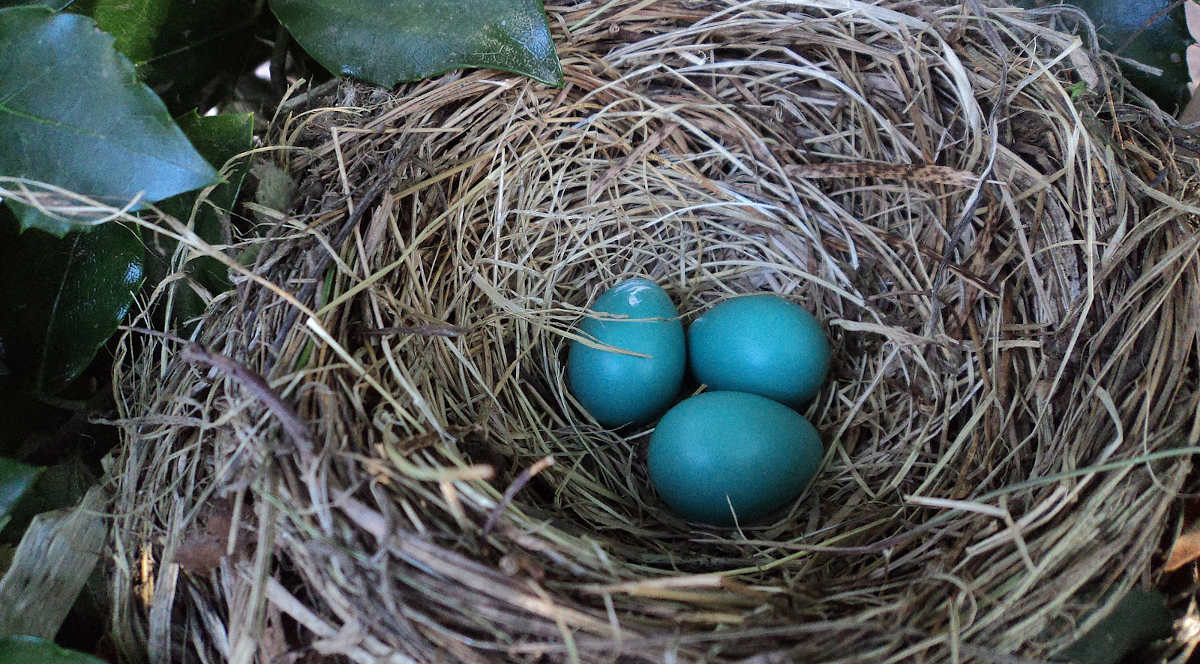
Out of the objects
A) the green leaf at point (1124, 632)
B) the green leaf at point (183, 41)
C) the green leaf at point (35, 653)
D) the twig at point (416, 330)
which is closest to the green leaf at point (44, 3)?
the green leaf at point (183, 41)

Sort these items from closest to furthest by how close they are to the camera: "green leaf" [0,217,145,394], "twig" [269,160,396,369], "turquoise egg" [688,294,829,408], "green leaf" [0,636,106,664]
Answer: "green leaf" [0,636,106,664]
"twig" [269,160,396,369]
"green leaf" [0,217,145,394]
"turquoise egg" [688,294,829,408]

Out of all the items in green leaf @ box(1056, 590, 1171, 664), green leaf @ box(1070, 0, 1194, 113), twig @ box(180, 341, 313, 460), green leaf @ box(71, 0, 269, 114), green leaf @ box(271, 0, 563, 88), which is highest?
green leaf @ box(1070, 0, 1194, 113)

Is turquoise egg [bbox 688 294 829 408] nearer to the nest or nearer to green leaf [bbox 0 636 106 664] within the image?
the nest

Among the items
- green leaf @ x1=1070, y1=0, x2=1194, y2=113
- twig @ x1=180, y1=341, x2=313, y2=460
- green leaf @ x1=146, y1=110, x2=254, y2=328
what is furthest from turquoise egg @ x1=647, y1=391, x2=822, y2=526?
green leaf @ x1=1070, y1=0, x2=1194, y2=113

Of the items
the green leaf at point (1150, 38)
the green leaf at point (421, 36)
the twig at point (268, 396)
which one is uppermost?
the green leaf at point (1150, 38)

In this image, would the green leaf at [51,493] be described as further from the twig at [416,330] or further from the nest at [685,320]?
the twig at [416,330]

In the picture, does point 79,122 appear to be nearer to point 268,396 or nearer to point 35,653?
point 268,396

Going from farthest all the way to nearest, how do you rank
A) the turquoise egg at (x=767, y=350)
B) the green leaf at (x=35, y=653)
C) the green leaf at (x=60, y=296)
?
the turquoise egg at (x=767, y=350)
the green leaf at (x=60, y=296)
the green leaf at (x=35, y=653)

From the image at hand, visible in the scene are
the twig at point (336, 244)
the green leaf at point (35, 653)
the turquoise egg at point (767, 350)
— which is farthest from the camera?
the turquoise egg at point (767, 350)
